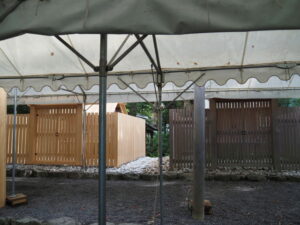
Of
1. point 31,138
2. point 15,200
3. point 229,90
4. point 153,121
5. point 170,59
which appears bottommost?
point 15,200

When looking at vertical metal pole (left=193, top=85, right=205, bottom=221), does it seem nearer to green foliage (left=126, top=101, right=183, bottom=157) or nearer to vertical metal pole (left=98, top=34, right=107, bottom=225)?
vertical metal pole (left=98, top=34, right=107, bottom=225)

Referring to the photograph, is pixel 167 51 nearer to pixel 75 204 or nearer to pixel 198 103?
pixel 198 103

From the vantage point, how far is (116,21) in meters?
1.36

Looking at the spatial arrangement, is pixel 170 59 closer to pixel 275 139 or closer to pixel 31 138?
pixel 275 139

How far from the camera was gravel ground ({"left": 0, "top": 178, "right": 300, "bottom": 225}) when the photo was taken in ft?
12.7

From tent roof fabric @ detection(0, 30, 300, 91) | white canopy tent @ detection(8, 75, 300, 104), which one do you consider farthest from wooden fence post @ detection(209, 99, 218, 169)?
tent roof fabric @ detection(0, 30, 300, 91)

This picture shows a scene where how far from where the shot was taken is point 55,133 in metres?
9.30

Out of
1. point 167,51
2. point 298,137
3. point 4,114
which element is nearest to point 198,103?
point 167,51

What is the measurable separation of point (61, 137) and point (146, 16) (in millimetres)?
8534

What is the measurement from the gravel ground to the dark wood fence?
1192mm

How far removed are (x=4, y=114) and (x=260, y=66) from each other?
11.9 feet

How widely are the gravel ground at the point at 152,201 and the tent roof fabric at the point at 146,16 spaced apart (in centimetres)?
289

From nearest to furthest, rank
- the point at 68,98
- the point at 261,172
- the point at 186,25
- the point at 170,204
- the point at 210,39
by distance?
1. the point at 186,25
2. the point at 210,39
3. the point at 170,204
4. the point at 261,172
5. the point at 68,98

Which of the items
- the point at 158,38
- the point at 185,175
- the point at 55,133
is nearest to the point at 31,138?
the point at 55,133
